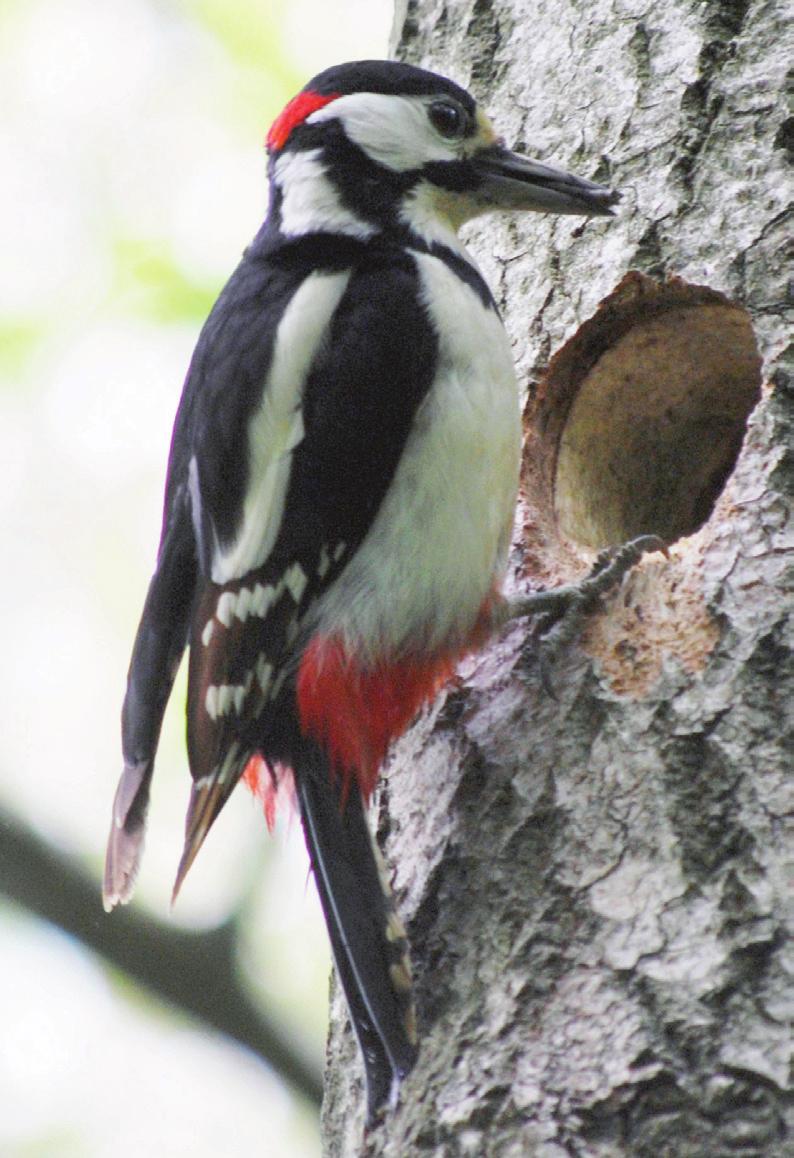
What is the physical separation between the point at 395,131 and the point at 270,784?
3.79 ft

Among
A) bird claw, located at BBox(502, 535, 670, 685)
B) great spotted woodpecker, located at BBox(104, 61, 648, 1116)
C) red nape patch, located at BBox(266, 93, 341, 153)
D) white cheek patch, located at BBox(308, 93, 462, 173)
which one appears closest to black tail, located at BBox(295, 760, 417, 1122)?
great spotted woodpecker, located at BBox(104, 61, 648, 1116)

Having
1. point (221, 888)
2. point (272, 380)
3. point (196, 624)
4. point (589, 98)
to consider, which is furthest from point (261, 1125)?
point (589, 98)

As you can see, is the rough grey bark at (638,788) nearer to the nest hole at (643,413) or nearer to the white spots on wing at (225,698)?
the nest hole at (643,413)

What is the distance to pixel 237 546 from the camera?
219cm

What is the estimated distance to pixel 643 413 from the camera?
2719 millimetres

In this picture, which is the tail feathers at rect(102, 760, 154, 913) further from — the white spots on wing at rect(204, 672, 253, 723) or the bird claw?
the bird claw

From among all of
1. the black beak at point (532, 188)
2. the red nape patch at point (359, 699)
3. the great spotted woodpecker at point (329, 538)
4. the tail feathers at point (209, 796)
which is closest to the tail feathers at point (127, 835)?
the great spotted woodpecker at point (329, 538)

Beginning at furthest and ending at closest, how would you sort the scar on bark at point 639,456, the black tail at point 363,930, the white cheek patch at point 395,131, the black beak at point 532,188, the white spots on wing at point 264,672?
the white cheek patch at point 395,131 < the black beak at point 532,188 < the white spots on wing at point 264,672 < the scar on bark at point 639,456 < the black tail at point 363,930

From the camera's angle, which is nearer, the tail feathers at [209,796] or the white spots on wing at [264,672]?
the tail feathers at [209,796]

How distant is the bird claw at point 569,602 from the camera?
2.07m

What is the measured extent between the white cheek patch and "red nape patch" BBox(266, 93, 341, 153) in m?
Result: 0.06

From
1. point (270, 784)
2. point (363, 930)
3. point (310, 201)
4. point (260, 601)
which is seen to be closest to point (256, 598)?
point (260, 601)

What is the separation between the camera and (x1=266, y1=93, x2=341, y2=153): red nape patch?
104 inches

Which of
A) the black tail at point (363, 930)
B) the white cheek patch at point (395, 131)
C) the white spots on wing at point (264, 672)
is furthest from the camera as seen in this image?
the white cheek patch at point (395, 131)
